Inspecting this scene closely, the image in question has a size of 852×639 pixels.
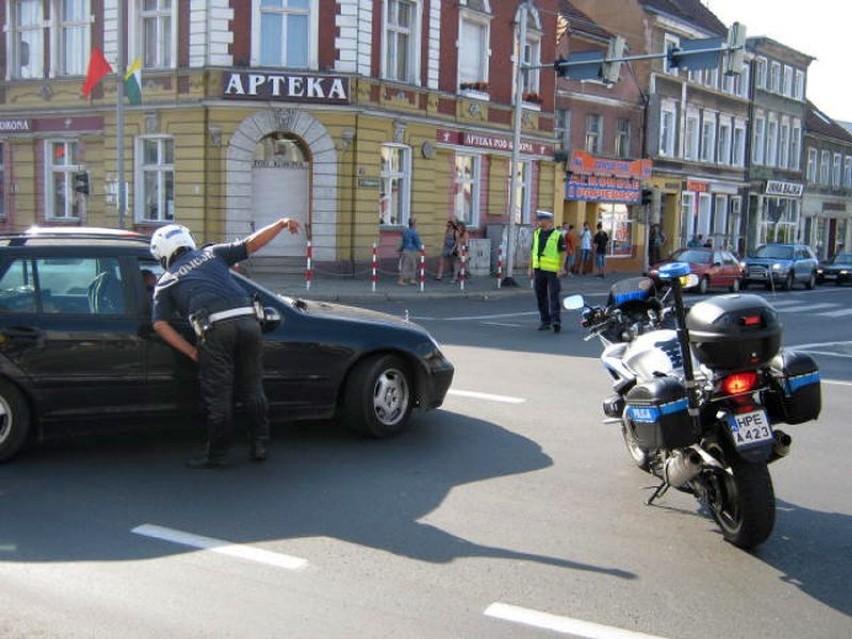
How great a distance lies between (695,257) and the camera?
2902cm

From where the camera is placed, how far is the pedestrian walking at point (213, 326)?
20.3 feet

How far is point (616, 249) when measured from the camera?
122ft

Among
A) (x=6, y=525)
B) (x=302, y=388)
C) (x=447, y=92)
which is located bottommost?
(x=6, y=525)

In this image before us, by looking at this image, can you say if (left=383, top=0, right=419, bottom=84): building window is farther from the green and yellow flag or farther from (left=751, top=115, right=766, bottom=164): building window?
(left=751, top=115, right=766, bottom=164): building window

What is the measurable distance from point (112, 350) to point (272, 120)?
61.7ft

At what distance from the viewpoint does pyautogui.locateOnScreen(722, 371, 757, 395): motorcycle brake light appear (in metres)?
4.88

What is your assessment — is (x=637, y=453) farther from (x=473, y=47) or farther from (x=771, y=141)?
(x=771, y=141)

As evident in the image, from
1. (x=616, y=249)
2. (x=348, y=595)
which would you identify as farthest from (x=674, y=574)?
(x=616, y=249)

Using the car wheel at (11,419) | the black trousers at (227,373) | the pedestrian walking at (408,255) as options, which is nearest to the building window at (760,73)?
the pedestrian walking at (408,255)

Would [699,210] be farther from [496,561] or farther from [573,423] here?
[496,561]

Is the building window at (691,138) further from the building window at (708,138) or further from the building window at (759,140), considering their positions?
the building window at (759,140)

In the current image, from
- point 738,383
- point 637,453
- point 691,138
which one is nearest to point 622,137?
point 691,138

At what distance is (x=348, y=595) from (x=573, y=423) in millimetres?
4173

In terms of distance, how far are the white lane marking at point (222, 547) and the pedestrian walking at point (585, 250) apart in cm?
2884
